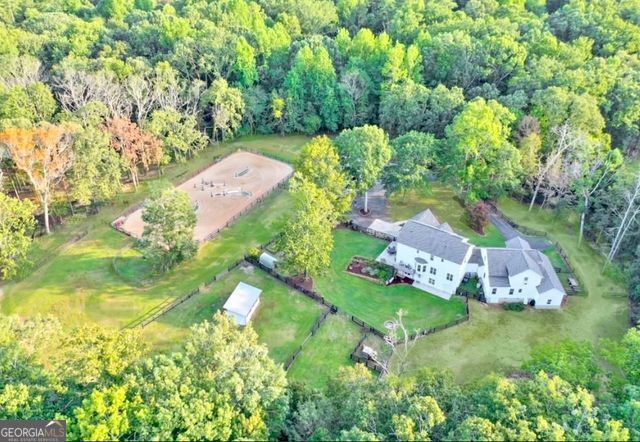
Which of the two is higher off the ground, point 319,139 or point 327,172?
point 319,139

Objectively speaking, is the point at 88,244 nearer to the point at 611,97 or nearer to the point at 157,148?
the point at 157,148

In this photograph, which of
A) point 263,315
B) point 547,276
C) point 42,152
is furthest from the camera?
point 42,152

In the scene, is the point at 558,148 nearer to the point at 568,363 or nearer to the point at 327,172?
the point at 327,172

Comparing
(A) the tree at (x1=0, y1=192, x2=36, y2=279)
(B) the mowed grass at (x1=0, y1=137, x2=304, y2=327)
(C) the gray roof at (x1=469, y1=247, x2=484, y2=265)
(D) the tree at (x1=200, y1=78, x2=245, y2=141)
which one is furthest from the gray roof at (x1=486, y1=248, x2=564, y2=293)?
A: (A) the tree at (x1=0, y1=192, x2=36, y2=279)

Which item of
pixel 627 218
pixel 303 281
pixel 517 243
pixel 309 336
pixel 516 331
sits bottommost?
pixel 309 336

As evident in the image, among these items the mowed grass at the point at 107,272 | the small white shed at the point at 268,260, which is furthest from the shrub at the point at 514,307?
the mowed grass at the point at 107,272

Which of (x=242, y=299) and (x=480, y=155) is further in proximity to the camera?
(x=480, y=155)
